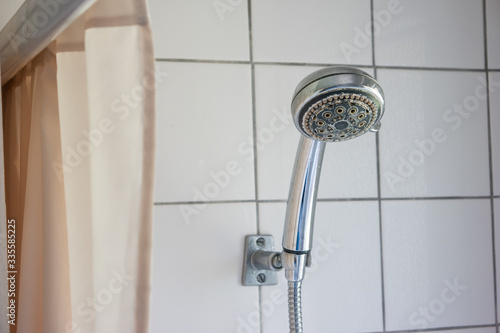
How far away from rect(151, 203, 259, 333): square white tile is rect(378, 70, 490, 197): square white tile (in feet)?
0.83

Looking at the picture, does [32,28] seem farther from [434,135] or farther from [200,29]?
[434,135]

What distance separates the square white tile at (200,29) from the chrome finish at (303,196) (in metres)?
0.28

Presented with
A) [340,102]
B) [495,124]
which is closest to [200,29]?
[340,102]

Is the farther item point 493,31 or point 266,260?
point 493,31

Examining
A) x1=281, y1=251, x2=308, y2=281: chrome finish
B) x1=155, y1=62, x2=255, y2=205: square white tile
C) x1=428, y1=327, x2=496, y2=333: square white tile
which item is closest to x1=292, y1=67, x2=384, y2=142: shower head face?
x1=281, y1=251, x2=308, y2=281: chrome finish

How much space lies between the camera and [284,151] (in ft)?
3.06

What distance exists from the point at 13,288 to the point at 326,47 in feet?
1.88

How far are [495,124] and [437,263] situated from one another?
0.25 meters

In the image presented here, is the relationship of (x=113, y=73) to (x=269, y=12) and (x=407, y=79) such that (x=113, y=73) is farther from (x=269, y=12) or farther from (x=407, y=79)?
(x=407, y=79)

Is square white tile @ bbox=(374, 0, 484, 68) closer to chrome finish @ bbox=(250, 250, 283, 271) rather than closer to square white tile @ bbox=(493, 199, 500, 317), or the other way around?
square white tile @ bbox=(493, 199, 500, 317)

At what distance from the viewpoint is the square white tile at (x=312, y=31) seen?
937 millimetres

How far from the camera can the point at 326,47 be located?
962 millimetres

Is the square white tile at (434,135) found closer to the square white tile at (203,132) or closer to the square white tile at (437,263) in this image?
the square white tile at (437,263)

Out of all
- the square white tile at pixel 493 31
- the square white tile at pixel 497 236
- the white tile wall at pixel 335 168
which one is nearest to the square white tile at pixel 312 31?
the white tile wall at pixel 335 168
